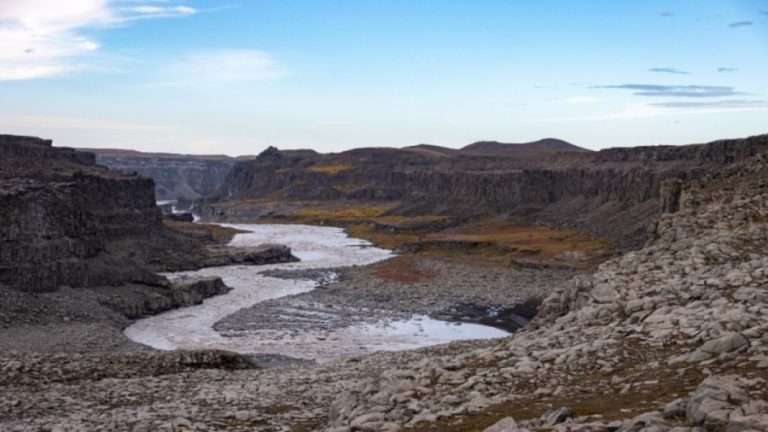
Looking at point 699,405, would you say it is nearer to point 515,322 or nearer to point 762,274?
point 762,274

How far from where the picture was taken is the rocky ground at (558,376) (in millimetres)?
15531

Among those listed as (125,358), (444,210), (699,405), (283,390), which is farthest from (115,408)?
(444,210)

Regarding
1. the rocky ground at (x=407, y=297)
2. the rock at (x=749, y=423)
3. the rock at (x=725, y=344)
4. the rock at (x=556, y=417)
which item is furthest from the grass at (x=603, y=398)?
the rocky ground at (x=407, y=297)

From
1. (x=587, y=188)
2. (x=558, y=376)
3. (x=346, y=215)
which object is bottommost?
(x=346, y=215)

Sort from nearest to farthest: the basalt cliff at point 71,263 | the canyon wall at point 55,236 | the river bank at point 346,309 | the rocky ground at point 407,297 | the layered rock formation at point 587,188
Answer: the river bank at point 346,309, the basalt cliff at point 71,263, the canyon wall at point 55,236, the rocky ground at point 407,297, the layered rock formation at point 587,188

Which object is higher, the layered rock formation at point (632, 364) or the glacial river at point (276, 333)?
the layered rock formation at point (632, 364)

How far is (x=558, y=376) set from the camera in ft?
63.7

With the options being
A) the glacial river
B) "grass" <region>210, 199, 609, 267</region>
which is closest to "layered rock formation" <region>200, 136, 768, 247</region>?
"grass" <region>210, 199, 609, 267</region>

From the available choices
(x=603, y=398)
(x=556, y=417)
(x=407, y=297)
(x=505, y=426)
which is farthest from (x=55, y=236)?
(x=556, y=417)

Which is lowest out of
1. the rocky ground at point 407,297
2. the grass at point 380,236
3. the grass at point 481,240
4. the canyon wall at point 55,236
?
the grass at point 380,236

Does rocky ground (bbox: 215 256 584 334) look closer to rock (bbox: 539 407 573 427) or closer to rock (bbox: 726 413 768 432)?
rock (bbox: 539 407 573 427)

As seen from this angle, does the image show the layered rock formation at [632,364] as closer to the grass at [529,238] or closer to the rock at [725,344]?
the rock at [725,344]

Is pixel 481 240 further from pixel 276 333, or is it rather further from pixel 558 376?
pixel 558 376

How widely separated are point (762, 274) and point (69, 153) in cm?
11271
